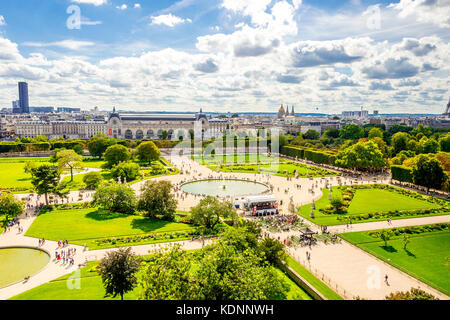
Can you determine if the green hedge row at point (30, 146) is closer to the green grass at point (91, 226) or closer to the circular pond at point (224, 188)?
the circular pond at point (224, 188)

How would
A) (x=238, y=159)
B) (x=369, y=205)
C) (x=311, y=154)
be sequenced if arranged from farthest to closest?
(x=238, y=159) < (x=311, y=154) < (x=369, y=205)

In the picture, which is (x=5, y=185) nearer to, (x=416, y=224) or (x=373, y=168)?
(x=416, y=224)

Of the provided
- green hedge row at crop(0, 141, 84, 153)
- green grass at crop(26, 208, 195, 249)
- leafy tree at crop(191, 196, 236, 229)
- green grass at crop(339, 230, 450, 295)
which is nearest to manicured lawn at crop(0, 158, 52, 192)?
green hedge row at crop(0, 141, 84, 153)

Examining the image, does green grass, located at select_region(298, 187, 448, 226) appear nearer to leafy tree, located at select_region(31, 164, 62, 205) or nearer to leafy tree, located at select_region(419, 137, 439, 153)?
leafy tree, located at select_region(419, 137, 439, 153)

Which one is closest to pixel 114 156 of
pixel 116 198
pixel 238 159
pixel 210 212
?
pixel 116 198

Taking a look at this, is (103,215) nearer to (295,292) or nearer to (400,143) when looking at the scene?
(295,292)
